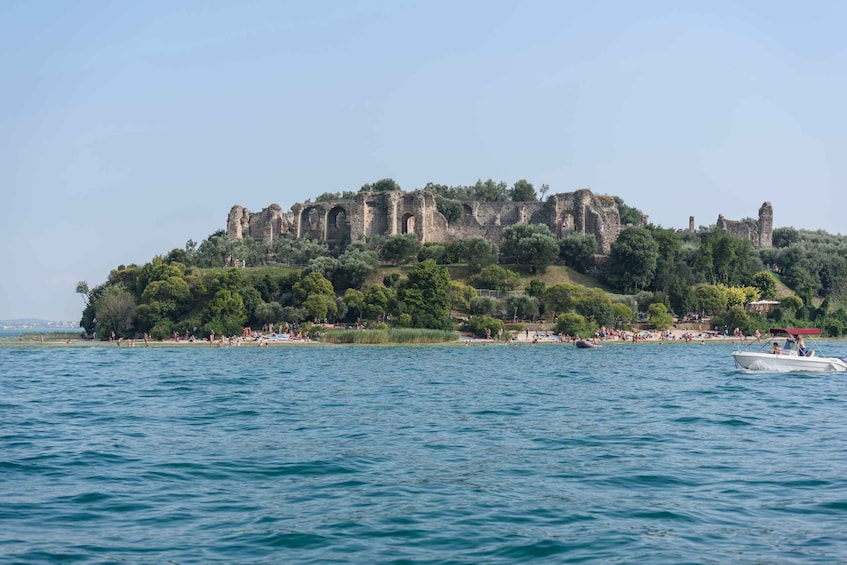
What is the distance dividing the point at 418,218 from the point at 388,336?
93.1 feet

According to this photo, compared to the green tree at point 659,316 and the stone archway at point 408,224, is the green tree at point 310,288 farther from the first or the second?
the green tree at point 659,316

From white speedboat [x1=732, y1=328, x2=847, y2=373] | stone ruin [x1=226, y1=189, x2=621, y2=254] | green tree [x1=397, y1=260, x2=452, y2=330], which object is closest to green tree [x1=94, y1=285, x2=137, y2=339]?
green tree [x1=397, y1=260, x2=452, y2=330]

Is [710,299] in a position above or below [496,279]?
below

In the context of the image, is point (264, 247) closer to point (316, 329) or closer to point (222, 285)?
point (222, 285)

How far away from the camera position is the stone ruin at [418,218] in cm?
8738

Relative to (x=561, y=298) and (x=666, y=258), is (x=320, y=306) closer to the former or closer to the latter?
(x=561, y=298)

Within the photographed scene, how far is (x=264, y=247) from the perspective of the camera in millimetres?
85562

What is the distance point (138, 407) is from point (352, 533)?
15373 millimetres

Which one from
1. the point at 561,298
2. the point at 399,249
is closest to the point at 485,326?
the point at 561,298

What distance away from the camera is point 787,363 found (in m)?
36.4

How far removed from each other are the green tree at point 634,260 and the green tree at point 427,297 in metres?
19.3

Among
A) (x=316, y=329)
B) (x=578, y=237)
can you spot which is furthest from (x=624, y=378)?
(x=578, y=237)

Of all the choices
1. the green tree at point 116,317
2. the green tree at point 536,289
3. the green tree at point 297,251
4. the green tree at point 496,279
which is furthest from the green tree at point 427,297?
the green tree at point 116,317

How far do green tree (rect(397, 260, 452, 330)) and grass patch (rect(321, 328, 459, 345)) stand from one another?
6.51 ft
